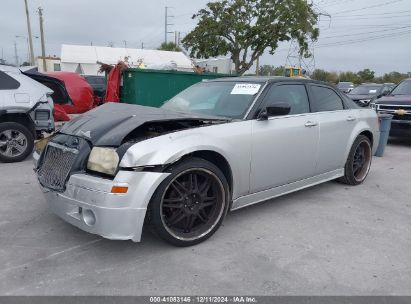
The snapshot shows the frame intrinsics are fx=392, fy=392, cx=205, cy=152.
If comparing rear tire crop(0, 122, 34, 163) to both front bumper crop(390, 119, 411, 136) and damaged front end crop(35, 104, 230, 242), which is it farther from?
front bumper crop(390, 119, 411, 136)

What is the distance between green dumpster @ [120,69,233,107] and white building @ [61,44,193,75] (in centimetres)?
2657

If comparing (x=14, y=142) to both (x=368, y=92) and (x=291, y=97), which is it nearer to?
(x=291, y=97)

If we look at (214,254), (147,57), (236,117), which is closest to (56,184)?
(214,254)

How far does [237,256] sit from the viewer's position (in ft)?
11.3

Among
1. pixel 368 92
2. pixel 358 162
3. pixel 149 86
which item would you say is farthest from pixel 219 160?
pixel 368 92

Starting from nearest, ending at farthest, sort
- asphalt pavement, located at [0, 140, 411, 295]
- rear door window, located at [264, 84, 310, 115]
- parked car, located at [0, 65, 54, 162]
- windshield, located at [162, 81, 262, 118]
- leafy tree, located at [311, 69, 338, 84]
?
asphalt pavement, located at [0, 140, 411, 295]
windshield, located at [162, 81, 262, 118]
rear door window, located at [264, 84, 310, 115]
parked car, located at [0, 65, 54, 162]
leafy tree, located at [311, 69, 338, 84]

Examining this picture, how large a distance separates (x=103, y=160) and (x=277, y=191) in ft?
6.83

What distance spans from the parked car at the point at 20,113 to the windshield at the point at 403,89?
8.91 m

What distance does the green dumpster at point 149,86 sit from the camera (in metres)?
9.80

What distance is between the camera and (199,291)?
2883mm

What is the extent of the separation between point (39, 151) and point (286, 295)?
283cm

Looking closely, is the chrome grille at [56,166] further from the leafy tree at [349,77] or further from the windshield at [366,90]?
the leafy tree at [349,77]

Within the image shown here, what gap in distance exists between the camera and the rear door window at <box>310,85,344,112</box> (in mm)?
5051

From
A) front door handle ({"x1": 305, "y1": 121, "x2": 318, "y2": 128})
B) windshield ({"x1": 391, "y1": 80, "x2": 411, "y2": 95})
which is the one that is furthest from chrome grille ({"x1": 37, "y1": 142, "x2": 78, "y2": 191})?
windshield ({"x1": 391, "y1": 80, "x2": 411, "y2": 95})
